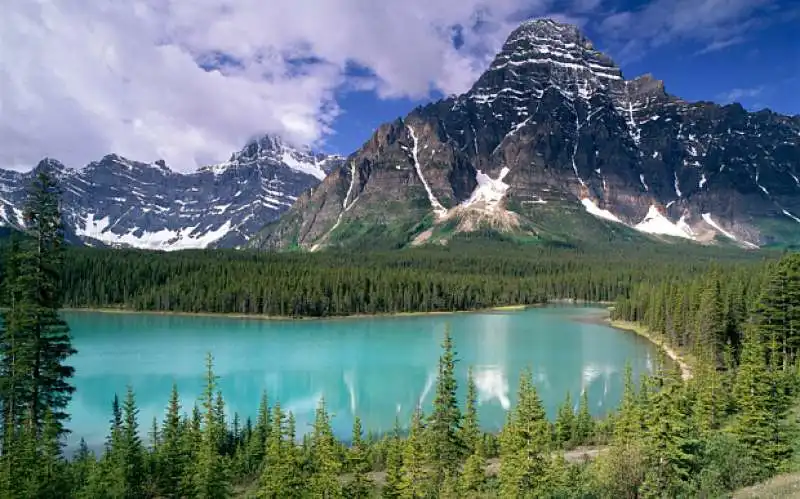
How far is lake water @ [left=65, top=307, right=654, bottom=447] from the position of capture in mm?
60344

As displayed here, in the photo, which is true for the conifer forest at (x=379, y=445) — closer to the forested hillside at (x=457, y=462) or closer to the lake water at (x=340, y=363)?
the forested hillside at (x=457, y=462)

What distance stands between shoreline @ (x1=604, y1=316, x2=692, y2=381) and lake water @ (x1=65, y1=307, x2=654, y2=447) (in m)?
2.55

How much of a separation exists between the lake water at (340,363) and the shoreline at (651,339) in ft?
8.38

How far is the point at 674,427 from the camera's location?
24.5 m

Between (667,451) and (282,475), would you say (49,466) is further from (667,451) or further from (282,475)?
(667,451)

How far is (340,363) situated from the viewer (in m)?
85.1

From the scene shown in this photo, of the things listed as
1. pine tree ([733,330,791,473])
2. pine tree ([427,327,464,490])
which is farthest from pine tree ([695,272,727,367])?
pine tree ([427,327,464,490])

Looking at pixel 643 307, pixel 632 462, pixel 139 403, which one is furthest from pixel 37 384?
pixel 643 307

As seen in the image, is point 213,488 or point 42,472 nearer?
point 42,472

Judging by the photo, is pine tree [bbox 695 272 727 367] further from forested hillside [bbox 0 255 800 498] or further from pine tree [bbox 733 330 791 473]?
pine tree [bbox 733 330 791 473]

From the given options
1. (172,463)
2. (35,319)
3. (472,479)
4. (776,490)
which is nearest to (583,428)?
(472,479)

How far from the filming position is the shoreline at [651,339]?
7229 centimetres

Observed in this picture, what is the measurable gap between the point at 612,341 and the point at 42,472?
92.9 meters

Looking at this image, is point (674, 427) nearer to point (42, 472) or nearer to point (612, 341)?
point (42, 472)
